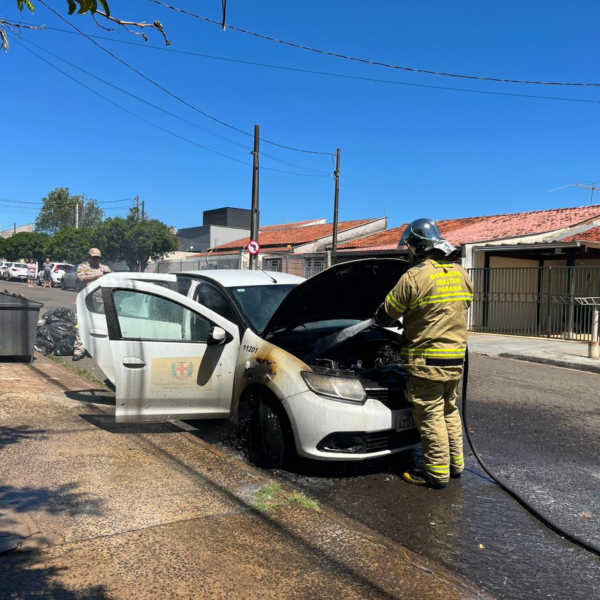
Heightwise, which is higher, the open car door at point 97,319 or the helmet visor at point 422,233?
the helmet visor at point 422,233

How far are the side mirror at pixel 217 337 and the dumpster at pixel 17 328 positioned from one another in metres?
4.73

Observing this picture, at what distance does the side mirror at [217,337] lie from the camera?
4496 mm

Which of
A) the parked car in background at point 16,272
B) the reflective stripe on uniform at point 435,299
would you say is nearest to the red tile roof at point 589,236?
the reflective stripe on uniform at point 435,299

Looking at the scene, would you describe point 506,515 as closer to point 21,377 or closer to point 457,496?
point 457,496

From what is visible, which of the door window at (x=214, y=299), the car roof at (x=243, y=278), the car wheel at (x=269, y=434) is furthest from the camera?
the car roof at (x=243, y=278)

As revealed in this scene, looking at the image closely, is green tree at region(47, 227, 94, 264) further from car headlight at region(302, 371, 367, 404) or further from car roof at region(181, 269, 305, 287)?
car headlight at region(302, 371, 367, 404)

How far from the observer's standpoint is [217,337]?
14.8 feet

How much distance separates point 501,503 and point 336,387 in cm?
139

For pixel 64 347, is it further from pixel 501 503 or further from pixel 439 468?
pixel 501 503

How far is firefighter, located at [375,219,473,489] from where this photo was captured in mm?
3822

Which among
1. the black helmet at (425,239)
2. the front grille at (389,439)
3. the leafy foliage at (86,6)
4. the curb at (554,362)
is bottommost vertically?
the curb at (554,362)

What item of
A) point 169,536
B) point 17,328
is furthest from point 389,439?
point 17,328

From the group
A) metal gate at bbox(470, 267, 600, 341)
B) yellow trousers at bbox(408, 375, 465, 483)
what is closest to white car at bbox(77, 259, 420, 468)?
yellow trousers at bbox(408, 375, 465, 483)

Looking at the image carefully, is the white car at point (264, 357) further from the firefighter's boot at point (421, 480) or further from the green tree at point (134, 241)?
the green tree at point (134, 241)
